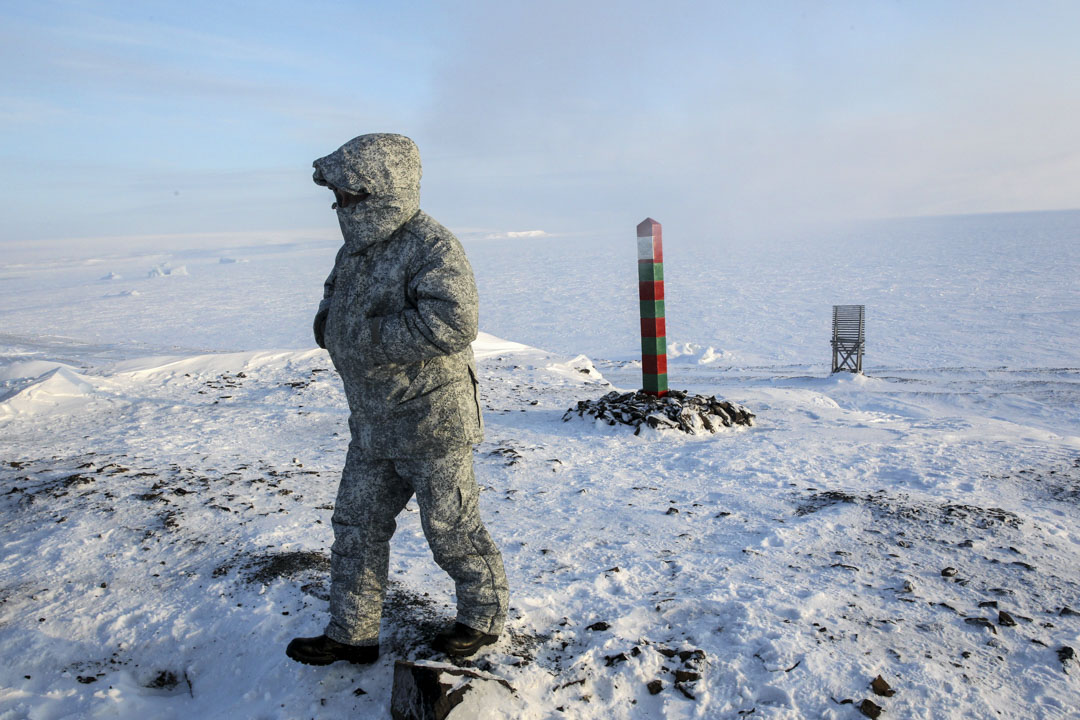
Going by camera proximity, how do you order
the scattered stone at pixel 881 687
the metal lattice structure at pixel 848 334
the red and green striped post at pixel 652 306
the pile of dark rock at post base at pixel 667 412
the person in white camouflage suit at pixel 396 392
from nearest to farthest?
the person in white camouflage suit at pixel 396 392
the scattered stone at pixel 881 687
the pile of dark rock at post base at pixel 667 412
the red and green striped post at pixel 652 306
the metal lattice structure at pixel 848 334

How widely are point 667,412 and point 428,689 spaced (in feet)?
15.2

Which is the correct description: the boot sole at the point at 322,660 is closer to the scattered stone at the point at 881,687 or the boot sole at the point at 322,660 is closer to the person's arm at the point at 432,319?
the person's arm at the point at 432,319

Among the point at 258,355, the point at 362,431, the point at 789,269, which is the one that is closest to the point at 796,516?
the point at 362,431

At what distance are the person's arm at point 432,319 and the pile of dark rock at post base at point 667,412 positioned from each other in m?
4.23

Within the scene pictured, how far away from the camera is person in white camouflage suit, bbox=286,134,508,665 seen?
235 cm

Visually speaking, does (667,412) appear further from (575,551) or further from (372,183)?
(372,183)

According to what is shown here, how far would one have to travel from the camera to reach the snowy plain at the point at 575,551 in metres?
2.60

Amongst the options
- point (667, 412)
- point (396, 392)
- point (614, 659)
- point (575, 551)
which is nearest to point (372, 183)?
point (396, 392)

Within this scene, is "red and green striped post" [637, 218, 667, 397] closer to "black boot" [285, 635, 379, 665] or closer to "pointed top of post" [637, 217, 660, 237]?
"pointed top of post" [637, 217, 660, 237]

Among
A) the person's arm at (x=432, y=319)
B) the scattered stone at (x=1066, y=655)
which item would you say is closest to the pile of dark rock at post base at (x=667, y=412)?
the scattered stone at (x=1066, y=655)

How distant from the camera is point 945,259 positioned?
40.6 m

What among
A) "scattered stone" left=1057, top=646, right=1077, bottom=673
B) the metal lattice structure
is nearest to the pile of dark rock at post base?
"scattered stone" left=1057, top=646, right=1077, bottom=673

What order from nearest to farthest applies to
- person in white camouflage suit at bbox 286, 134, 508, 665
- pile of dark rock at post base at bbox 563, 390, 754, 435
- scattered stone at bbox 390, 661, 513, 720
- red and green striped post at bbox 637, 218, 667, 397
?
scattered stone at bbox 390, 661, 513, 720, person in white camouflage suit at bbox 286, 134, 508, 665, pile of dark rock at post base at bbox 563, 390, 754, 435, red and green striped post at bbox 637, 218, 667, 397

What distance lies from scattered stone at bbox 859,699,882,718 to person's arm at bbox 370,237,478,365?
72.4 inches
